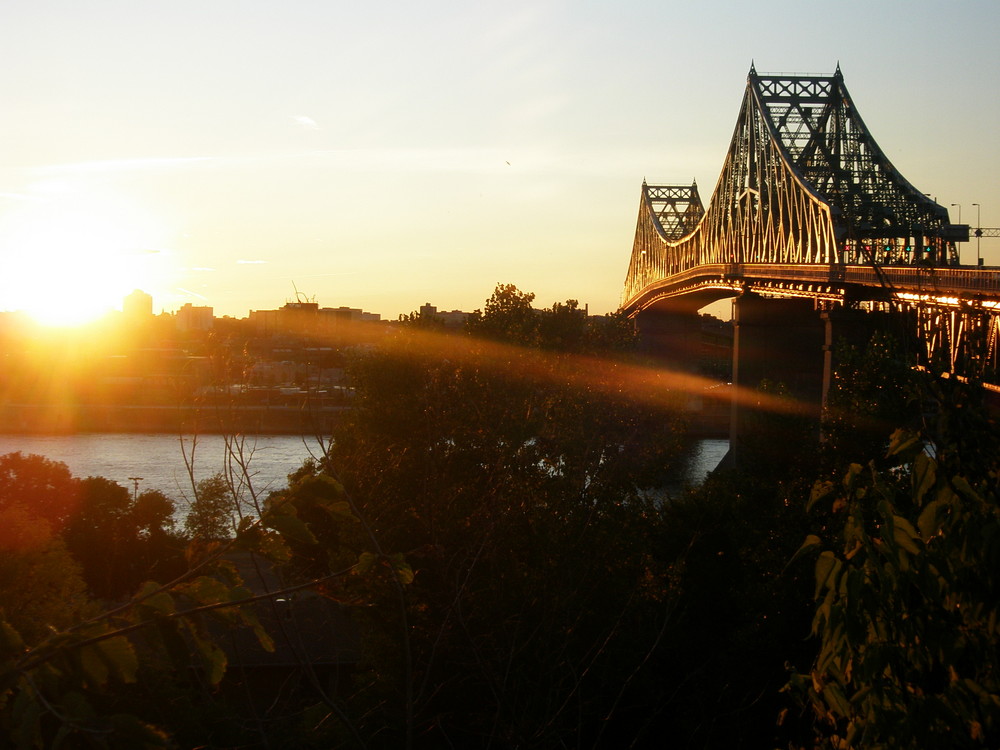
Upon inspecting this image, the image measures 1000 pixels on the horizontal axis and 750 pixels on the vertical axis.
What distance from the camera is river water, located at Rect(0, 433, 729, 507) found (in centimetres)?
2083

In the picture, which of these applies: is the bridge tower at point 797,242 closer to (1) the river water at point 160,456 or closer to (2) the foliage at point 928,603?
(1) the river water at point 160,456

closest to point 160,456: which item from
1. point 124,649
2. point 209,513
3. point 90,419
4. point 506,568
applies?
point 90,419

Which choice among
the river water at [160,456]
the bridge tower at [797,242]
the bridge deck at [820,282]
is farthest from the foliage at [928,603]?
the river water at [160,456]

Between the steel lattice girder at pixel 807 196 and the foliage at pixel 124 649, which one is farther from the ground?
the steel lattice girder at pixel 807 196

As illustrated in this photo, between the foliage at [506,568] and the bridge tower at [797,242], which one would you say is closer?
the foliage at [506,568]

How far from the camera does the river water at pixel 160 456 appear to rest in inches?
820

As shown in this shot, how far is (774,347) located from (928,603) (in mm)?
24252

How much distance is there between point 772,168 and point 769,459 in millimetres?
18727

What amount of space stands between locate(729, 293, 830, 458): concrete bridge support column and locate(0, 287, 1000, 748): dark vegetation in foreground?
10955 millimetres

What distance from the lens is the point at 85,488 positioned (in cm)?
1348

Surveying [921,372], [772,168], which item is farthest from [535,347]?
[772,168]

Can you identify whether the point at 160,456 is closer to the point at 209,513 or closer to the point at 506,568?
the point at 506,568

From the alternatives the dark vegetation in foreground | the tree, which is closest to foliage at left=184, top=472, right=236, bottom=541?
the dark vegetation in foreground

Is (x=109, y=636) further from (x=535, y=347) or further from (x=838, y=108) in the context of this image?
(x=838, y=108)
